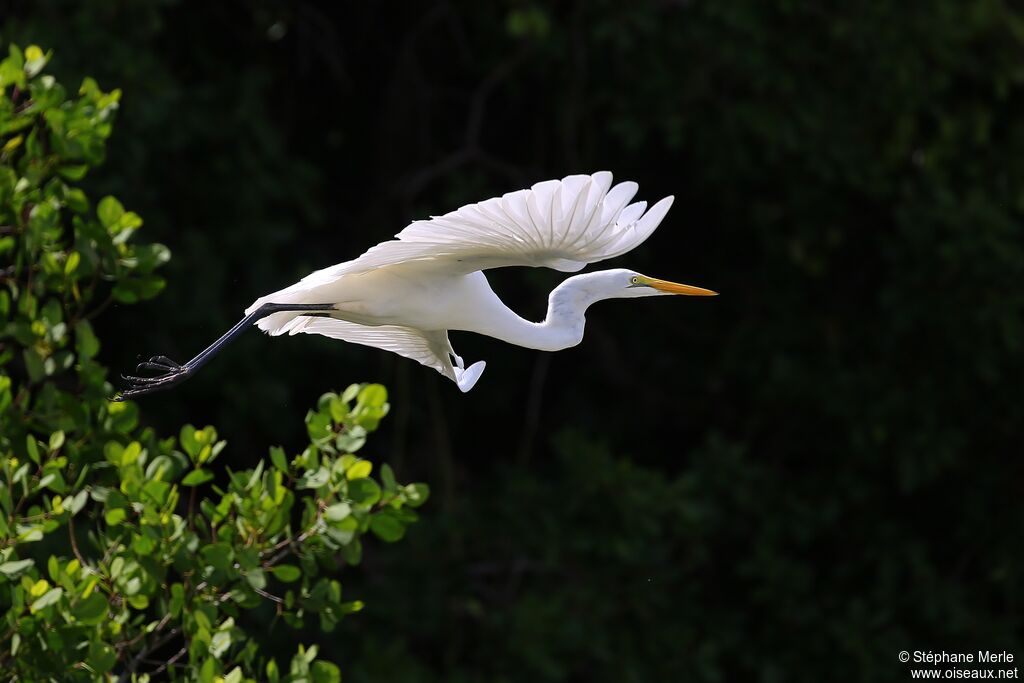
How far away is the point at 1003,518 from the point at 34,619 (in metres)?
4.96

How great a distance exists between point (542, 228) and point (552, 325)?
0.54 m

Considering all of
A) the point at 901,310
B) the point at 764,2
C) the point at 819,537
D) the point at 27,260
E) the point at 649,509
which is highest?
the point at 764,2

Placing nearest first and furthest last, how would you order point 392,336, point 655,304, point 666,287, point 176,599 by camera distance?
point 176,599 < point 666,287 < point 392,336 < point 655,304

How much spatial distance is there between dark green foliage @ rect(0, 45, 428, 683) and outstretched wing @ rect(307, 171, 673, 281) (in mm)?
374

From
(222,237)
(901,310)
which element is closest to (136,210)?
(222,237)

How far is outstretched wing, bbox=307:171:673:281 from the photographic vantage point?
261cm

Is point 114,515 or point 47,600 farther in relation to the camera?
point 114,515

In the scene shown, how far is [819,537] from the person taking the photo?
7016mm

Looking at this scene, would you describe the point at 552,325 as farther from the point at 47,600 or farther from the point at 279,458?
the point at 47,600

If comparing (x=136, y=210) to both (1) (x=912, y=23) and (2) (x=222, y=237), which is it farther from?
(1) (x=912, y=23)

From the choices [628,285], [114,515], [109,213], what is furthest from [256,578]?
[628,285]

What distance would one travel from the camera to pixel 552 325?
10.6ft

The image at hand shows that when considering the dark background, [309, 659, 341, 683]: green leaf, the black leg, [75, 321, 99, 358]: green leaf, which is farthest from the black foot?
the dark background

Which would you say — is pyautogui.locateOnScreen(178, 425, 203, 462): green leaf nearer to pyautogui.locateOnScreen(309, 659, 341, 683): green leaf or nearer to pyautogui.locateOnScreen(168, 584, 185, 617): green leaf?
pyautogui.locateOnScreen(168, 584, 185, 617): green leaf
